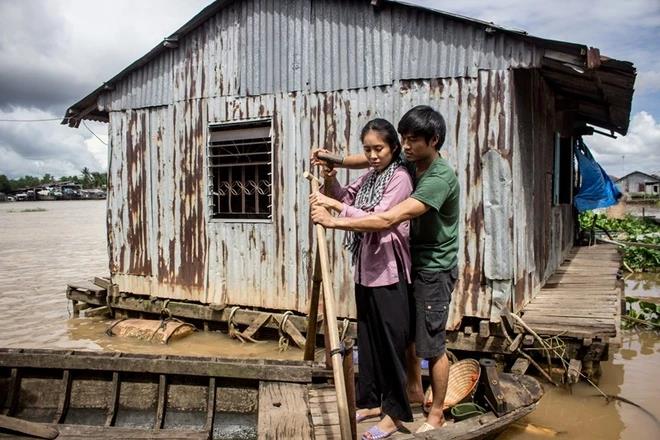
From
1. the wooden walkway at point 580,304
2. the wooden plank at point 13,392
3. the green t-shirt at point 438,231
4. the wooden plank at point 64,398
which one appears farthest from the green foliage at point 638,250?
the wooden plank at point 13,392

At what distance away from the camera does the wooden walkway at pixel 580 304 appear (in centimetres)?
509

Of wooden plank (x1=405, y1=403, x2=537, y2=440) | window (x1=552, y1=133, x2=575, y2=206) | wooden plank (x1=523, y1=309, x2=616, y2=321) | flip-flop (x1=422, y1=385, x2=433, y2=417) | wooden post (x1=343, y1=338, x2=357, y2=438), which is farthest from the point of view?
window (x1=552, y1=133, x2=575, y2=206)

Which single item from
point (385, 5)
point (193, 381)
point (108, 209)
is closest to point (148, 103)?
point (108, 209)

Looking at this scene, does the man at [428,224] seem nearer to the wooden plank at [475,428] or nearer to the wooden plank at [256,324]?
the wooden plank at [475,428]

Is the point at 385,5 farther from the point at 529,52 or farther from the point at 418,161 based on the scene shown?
the point at 418,161

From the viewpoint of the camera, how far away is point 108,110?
834 cm

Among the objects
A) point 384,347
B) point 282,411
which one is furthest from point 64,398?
point 384,347

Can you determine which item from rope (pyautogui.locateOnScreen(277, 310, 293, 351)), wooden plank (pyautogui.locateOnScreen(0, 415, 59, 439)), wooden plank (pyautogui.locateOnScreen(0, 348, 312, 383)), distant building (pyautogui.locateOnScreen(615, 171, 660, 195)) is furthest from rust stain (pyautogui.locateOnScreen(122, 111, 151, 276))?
distant building (pyautogui.locateOnScreen(615, 171, 660, 195))

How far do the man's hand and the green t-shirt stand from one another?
493 mm

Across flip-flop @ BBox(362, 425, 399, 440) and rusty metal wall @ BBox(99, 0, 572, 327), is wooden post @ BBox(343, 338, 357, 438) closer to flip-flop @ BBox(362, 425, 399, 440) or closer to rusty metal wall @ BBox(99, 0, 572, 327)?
flip-flop @ BBox(362, 425, 399, 440)

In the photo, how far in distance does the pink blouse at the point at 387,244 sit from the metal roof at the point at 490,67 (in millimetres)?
2932

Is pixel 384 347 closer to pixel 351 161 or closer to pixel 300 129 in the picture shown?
pixel 351 161

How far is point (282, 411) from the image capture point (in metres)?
3.21

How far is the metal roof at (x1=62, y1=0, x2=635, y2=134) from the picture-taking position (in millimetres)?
4918
